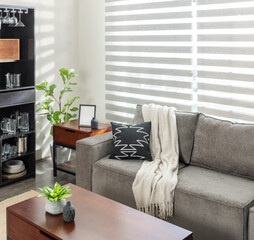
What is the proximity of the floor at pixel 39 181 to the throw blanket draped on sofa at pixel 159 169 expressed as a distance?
1.17 metres

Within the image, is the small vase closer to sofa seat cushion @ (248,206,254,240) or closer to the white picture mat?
sofa seat cushion @ (248,206,254,240)

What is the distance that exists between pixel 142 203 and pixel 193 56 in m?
1.62

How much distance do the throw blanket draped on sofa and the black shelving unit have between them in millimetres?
1221

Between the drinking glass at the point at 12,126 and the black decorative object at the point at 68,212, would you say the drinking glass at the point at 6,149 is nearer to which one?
the drinking glass at the point at 12,126

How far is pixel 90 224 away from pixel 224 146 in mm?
1339

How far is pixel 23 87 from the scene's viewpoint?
393 centimetres

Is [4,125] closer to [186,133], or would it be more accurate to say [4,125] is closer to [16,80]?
[16,80]

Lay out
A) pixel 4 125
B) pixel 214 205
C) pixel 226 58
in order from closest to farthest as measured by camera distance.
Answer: pixel 214 205 < pixel 226 58 < pixel 4 125

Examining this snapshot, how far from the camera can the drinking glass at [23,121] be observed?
4035 millimetres

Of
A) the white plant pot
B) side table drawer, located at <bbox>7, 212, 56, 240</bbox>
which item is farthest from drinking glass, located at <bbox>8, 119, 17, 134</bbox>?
side table drawer, located at <bbox>7, 212, 56, 240</bbox>

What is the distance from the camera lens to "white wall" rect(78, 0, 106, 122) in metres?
4.73

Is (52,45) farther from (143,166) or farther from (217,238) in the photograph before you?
(217,238)

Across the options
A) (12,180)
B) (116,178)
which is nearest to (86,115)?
(12,180)

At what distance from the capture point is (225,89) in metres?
3.70
